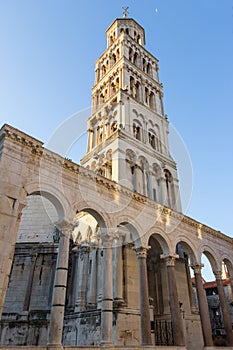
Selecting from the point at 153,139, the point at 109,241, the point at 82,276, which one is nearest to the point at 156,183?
the point at 153,139

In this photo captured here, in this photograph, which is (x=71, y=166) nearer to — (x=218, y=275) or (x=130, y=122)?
(x=218, y=275)

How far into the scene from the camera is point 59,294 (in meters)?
9.80

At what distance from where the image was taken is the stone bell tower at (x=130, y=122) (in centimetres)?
2116

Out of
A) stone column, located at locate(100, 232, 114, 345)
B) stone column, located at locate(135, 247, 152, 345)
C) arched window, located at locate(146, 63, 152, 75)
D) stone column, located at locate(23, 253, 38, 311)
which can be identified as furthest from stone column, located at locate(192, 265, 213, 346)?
arched window, located at locate(146, 63, 152, 75)

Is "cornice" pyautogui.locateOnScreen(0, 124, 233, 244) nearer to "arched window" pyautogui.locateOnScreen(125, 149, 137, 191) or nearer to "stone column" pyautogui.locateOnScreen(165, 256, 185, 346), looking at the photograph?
"stone column" pyautogui.locateOnScreen(165, 256, 185, 346)

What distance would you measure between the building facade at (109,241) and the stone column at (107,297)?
0.14ft

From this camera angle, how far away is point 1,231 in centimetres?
A: 927

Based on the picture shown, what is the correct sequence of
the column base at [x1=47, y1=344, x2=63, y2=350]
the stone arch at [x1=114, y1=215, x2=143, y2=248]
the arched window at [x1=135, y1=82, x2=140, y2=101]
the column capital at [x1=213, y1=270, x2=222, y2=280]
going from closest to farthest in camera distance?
the column base at [x1=47, y1=344, x2=63, y2=350]
the stone arch at [x1=114, y1=215, x2=143, y2=248]
the column capital at [x1=213, y1=270, x2=222, y2=280]
the arched window at [x1=135, y1=82, x2=140, y2=101]

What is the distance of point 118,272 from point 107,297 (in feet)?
10.6

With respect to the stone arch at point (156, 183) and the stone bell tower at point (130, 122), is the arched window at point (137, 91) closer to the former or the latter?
the stone bell tower at point (130, 122)

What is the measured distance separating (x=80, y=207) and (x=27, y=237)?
1178cm

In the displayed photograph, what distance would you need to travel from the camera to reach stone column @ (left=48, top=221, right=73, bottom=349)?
357 inches

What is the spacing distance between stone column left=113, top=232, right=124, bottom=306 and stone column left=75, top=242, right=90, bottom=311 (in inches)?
124

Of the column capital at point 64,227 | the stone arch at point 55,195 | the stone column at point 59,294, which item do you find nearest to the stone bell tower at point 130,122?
the stone arch at point 55,195
